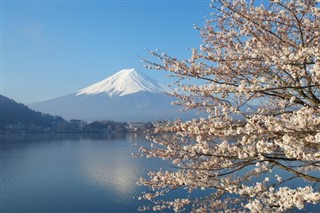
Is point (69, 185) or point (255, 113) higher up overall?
point (255, 113)

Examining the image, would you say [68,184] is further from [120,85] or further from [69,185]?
[120,85]

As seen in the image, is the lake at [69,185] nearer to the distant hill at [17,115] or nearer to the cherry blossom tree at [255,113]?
the cherry blossom tree at [255,113]

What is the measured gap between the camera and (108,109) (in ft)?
511

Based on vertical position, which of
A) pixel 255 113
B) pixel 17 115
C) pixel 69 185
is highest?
pixel 17 115

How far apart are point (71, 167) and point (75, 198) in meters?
8.94

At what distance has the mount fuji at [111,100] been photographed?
485 ft

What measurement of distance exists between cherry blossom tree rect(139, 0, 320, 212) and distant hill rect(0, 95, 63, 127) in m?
63.3

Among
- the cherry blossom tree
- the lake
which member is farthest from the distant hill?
the cherry blossom tree

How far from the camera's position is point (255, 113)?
2.56 metres

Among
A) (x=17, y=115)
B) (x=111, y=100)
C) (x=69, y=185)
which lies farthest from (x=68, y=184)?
(x=111, y=100)

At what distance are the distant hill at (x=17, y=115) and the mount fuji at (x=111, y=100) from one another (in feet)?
234

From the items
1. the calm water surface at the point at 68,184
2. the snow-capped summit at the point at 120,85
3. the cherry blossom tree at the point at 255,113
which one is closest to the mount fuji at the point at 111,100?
the snow-capped summit at the point at 120,85

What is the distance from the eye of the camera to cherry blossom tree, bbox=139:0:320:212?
196 centimetres

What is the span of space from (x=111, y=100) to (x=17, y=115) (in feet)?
334
